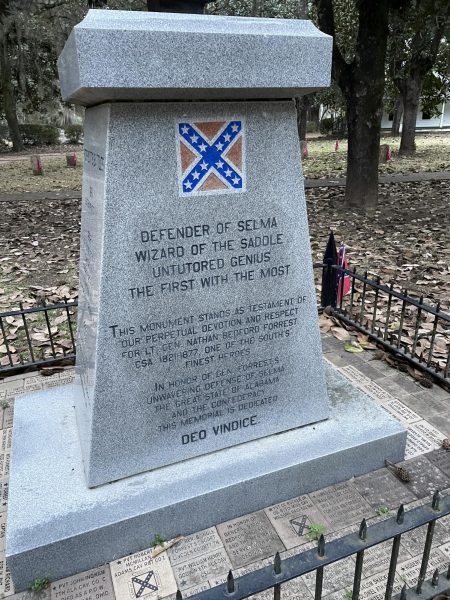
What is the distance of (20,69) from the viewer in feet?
101

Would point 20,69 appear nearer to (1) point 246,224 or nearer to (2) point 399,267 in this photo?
(2) point 399,267

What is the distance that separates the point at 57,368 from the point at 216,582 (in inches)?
104

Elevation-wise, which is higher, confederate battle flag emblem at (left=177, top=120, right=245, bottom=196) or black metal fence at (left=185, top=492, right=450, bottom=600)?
confederate battle flag emblem at (left=177, top=120, right=245, bottom=196)

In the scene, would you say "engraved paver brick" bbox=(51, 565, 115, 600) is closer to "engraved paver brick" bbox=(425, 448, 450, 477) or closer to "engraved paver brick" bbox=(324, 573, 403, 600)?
"engraved paver brick" bbox=(324, 573, 403, 600)

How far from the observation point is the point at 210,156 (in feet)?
8.30

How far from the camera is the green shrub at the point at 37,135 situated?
1289 inches

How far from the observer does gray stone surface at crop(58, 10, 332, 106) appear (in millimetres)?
2047

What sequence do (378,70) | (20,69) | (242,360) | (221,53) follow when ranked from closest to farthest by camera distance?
(221,53)
(242,360)
(378,70)
(20,69)

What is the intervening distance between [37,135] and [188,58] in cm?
→ 3472

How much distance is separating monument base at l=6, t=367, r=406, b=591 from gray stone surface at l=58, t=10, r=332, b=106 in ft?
6.80

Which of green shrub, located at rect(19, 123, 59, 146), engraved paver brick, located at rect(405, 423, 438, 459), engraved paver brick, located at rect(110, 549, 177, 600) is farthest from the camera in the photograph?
green shrub, located at rect(19, 123, 59, 146)

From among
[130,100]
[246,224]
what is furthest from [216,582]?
[130,100]

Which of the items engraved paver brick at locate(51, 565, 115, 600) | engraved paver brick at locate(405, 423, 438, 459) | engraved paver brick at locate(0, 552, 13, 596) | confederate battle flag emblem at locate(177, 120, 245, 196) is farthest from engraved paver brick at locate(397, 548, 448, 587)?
confederate battle flag emblem at locate(177, 120, 245, 196)

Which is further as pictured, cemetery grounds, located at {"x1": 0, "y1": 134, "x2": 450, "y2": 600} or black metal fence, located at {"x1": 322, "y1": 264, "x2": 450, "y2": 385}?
black metal fence, located at {"x1": 322, "y1": 264, "x2": 450, "y2": 385}
